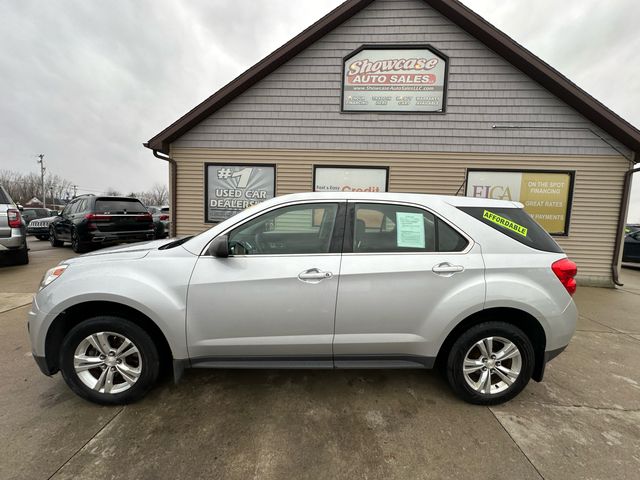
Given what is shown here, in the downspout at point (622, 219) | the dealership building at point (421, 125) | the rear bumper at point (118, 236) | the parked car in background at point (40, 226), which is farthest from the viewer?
the parked car in background at point (40, 226)

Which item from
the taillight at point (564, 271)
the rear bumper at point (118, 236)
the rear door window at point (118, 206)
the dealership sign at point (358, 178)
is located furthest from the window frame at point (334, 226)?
the rear door window at point (118, 206)

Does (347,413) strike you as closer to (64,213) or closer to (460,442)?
(460,442)

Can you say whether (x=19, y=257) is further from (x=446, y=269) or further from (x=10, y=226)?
(x=446, y=269)

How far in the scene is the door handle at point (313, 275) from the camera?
2.18 meters

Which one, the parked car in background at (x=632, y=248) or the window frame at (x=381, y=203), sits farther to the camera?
the parked car in background at (x=632, y=248)

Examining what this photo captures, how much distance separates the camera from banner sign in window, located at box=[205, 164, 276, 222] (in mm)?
7012

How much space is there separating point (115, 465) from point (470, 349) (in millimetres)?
2525

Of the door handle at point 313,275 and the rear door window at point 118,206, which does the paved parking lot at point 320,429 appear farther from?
the rear door window at point 118,206

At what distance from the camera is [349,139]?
675cm

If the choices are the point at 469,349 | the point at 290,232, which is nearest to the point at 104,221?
the point at 290,232

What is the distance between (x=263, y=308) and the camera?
2.18 meters

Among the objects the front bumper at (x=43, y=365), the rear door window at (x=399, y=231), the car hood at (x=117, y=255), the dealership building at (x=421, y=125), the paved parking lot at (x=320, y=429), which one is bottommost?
the paved parking lot at (x=320, y=429)

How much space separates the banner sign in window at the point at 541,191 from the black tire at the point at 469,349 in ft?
17.0

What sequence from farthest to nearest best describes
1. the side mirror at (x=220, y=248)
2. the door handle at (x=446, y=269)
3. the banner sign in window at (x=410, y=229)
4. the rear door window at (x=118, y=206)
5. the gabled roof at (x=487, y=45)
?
the rear door window at (x=118, y=206)
the gabled roof at (x=487, y=45)
the banner sign in window at (x=410, y=229)
the door handle at (x=446, y=269)
the side mirror at (x=220, y=248)
